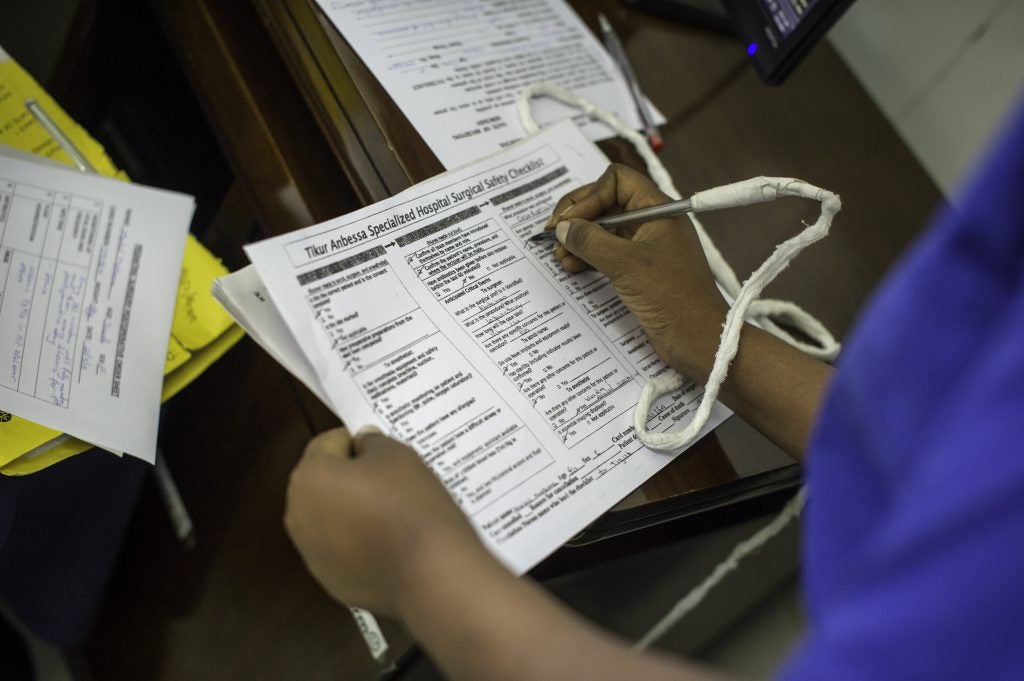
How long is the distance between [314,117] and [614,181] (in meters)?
0.27

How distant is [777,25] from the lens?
61 cm

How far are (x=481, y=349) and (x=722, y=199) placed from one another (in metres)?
0.19

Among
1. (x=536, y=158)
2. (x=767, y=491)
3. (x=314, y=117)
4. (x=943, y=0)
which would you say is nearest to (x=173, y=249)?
(x=314, y=117)

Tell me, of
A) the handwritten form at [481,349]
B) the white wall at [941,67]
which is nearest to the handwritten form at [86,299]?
the handwritten form at [481,349]

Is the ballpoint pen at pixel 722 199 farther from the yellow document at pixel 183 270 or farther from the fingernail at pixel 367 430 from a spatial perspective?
the yellow document at pixel 183 270

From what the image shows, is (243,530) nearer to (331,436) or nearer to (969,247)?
(331,436)

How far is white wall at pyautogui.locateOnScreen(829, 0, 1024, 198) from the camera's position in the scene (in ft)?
2.23

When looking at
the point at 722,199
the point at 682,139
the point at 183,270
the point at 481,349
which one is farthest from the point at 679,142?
the point at 183,270

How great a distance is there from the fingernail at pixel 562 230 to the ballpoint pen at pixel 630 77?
0.22 metres

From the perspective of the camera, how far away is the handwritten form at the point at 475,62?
21.2 inches

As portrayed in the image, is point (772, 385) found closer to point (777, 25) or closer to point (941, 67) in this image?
point (777, 25)

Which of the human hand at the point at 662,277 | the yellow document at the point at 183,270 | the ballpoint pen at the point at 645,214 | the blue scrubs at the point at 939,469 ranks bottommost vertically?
the yellow document at the point at 183,270

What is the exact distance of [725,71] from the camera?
0.73m

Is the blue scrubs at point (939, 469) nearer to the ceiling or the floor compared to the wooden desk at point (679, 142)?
nearer to the ceiling
